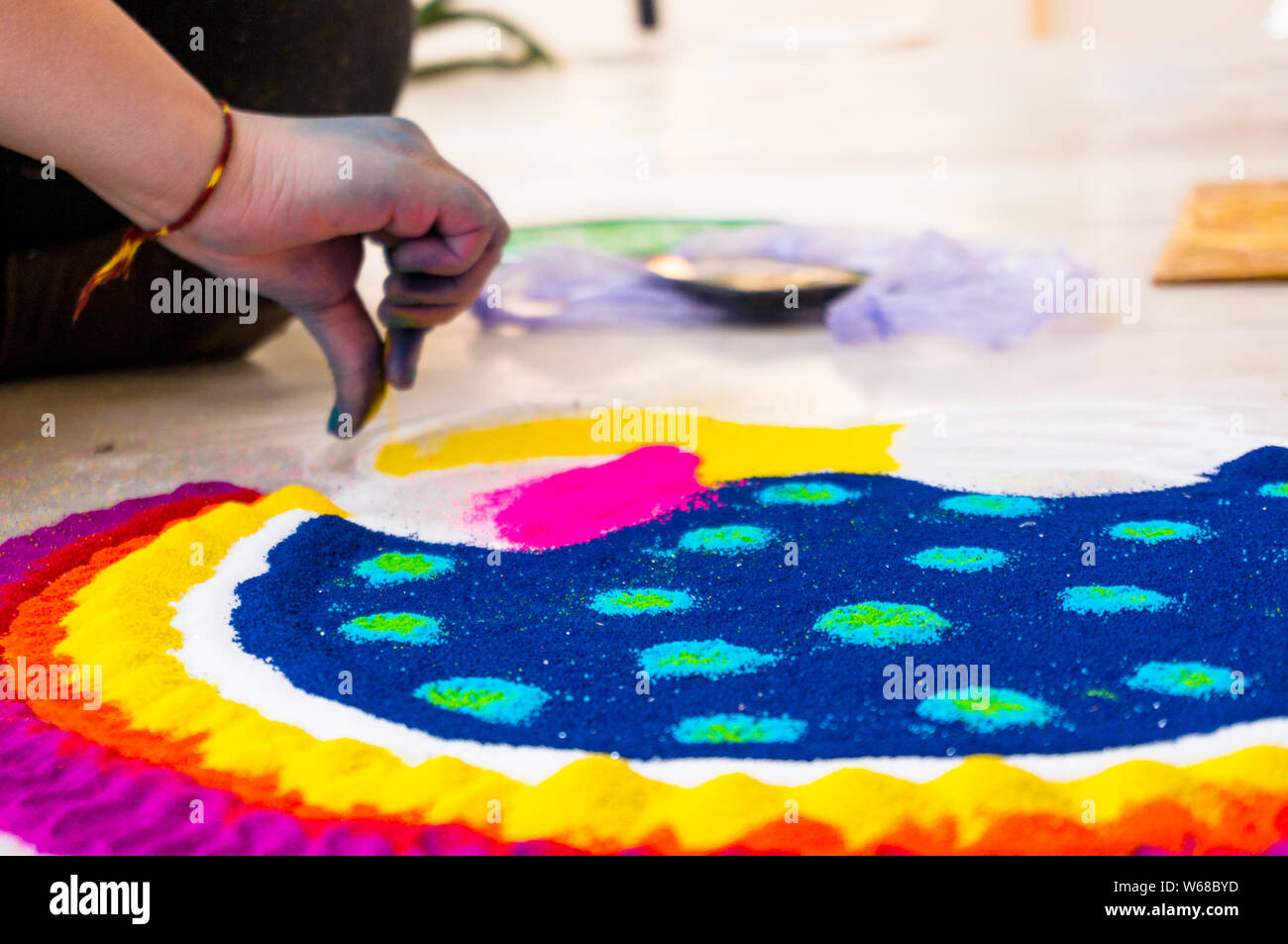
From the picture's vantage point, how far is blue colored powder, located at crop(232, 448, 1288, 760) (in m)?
→ 0.73

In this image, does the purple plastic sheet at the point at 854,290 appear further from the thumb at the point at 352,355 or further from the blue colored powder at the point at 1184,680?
the blue colored powder at the point at 1184,680

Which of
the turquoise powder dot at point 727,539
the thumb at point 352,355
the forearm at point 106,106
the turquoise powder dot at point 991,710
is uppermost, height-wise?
the forearm at point 106,106

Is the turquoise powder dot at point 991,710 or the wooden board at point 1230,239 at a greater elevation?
the wooden board at point 1230,239

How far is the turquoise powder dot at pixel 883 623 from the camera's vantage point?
83cm

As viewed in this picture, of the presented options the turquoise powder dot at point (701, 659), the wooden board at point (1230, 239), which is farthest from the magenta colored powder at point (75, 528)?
the wooden board at point (1230, 239)

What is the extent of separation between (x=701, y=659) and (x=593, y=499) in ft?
1.05

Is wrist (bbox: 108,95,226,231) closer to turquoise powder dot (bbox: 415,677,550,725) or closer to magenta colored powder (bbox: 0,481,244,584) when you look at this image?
magenta colored powder (bbox: 0,481,244,584)

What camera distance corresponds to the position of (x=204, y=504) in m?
1.12

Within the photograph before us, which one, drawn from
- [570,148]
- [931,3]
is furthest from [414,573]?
[931,3]

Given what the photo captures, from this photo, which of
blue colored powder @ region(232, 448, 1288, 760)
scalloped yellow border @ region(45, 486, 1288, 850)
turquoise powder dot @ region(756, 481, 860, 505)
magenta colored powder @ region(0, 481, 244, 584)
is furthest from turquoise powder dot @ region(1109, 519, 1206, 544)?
magenta colored powder @ region(0, 481, 244, 584)

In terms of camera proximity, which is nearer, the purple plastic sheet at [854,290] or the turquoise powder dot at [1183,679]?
the turquoise powder dot at [1183,679]

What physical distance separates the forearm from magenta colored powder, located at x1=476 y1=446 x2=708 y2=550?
353 millimetres

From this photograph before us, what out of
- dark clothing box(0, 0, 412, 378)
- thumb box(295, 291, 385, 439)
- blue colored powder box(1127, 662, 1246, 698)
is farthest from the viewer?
dark clothing box(0, 0, 412, 378)

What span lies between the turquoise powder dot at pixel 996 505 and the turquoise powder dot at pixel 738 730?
1.20 feet
